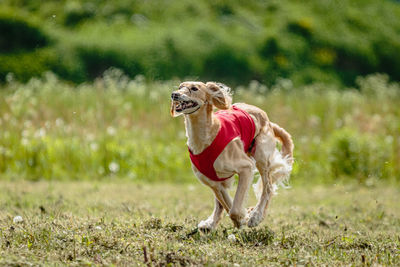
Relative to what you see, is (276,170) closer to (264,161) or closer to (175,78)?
(264,161)

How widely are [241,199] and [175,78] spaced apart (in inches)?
374

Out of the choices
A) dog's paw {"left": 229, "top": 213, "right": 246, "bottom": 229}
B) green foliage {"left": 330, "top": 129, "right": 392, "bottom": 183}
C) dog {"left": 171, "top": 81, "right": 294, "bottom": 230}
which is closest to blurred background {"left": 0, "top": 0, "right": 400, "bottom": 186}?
green foliage {"left": 330, "top": 129, "right": 392, "bottom": 183}

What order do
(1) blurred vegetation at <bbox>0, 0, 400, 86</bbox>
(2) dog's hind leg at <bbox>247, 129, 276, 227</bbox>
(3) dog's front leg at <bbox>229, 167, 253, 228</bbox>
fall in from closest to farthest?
(3) dog's front leg at <bbox>229, 167, 253, 228</bbox>
(2) dog's hind leg at <bbox>247, 129, 276, 227</bbox>
(1) blurred vegetation at <bbox>0, 0, 400, 86</bbox>

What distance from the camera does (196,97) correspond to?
15.3 ft

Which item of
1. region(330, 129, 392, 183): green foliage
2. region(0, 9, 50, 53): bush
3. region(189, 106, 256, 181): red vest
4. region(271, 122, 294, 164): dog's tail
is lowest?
region(330, 129, 392, 183): green foliage

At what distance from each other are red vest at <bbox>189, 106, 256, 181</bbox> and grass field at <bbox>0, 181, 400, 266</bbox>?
1.90 feet

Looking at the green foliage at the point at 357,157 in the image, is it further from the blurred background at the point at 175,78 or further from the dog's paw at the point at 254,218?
the dog's paw at the point at 254,218

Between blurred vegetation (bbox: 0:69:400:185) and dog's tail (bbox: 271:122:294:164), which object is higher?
dog's tail (bbox: 271:122:294:164)

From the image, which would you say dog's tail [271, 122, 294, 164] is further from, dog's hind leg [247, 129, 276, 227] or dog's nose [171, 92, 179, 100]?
dog's nose [171, 92, 179, 100]

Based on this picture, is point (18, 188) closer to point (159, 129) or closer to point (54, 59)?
point (159, 129)

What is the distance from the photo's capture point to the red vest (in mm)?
4723

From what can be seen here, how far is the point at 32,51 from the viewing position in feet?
69.0

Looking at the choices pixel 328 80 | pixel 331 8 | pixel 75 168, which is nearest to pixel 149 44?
pixel 328 80

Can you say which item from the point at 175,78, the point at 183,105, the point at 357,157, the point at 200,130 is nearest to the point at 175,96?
the point at 183,105
